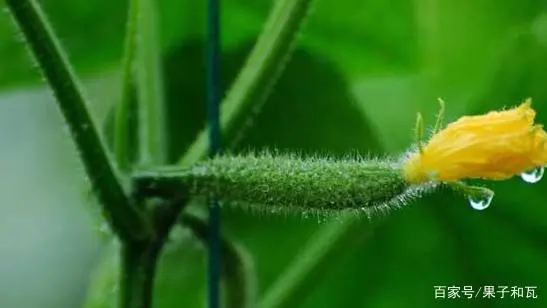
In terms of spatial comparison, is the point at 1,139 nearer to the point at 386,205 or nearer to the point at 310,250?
the point at 310,250

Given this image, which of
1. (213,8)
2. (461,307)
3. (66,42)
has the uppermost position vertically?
(66,42)

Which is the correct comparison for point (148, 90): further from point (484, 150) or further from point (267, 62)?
point (484, 150)

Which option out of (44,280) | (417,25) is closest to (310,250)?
(417,25)

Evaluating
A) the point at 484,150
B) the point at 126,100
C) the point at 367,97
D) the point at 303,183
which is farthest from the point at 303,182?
the point at 367,97

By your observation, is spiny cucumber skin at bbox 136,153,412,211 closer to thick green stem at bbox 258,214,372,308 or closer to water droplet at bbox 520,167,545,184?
water droplet at bbox 520,167,545,184

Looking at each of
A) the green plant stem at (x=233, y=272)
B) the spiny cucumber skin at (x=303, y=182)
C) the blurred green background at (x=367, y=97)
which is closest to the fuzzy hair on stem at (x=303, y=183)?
the spiny cucumber skin at (x=303, y=182)
